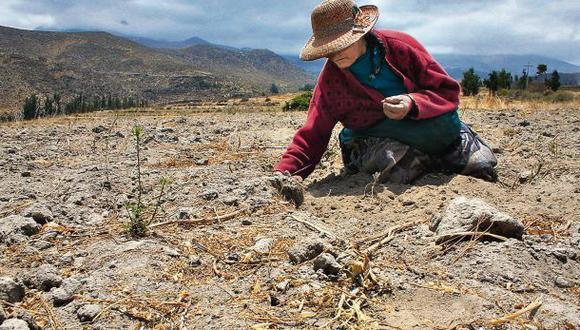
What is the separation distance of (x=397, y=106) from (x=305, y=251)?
167 centimetres

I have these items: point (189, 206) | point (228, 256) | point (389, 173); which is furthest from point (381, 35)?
point (228, 256)

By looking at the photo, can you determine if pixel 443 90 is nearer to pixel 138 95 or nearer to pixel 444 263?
pixel 444 263

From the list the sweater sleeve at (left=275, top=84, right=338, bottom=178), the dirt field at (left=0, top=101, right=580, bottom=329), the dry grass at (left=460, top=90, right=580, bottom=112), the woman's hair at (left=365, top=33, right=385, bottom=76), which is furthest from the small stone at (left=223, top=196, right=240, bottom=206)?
the dry grass at (left=460, top=90, right=580, bottom=112)

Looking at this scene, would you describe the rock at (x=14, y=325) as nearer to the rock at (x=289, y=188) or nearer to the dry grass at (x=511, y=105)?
the rock at (x=289, y=188)

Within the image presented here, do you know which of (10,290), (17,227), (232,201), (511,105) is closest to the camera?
(10,290)

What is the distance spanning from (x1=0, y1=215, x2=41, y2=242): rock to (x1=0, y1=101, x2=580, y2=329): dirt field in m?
0.04

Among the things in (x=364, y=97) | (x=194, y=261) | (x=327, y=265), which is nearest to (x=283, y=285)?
(x=327, y=265)

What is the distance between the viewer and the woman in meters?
4.04

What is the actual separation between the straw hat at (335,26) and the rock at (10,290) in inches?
94.5

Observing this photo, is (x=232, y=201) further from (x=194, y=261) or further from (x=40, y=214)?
(x=40, y=214)

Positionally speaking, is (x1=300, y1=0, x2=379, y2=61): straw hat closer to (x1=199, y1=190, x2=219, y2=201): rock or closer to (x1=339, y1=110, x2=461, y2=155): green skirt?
(x1=339, y1=110, x2=461, y2=155): green skirt

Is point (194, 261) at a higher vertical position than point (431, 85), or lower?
lower

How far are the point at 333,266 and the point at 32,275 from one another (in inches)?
55.6

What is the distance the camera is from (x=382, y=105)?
426 cm
